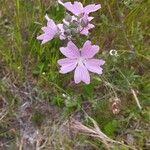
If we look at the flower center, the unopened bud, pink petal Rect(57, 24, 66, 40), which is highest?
the unopened bud

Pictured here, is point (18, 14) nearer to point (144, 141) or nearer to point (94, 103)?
point (94, 103)

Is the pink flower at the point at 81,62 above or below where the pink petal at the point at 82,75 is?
above

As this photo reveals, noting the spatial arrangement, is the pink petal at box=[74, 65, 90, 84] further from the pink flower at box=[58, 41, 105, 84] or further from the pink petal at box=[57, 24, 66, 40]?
the pink petal at box=[57, 24, 66, 40]

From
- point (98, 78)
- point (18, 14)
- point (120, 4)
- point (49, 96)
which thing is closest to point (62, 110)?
point (49, 96)

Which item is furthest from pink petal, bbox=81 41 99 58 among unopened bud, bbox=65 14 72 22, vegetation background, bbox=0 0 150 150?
vegetation background, bbox=0 0 150 150

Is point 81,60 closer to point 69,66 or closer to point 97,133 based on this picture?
point 69,66

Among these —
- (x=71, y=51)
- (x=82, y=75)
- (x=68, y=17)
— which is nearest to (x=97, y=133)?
(x=82, y=75)

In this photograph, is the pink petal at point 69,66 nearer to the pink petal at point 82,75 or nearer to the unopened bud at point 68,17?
the pink petal at point 82,75

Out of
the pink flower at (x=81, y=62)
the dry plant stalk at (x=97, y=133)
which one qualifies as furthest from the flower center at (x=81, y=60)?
the dry plant stalk at (x=97, y=133)
